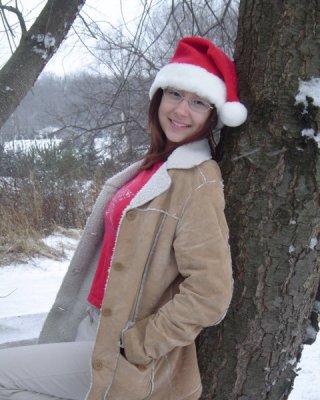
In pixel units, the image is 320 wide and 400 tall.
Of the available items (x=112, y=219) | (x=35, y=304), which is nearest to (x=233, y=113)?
(x=112, y=219)

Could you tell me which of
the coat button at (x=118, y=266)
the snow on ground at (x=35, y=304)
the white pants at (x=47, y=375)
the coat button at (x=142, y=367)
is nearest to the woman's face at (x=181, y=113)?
the coat button at (x=118, y=266)

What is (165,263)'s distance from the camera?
1324 millimetres

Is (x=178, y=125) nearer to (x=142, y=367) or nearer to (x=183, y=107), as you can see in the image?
(x=183, y=107)

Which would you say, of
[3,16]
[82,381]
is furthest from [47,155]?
[82,381]

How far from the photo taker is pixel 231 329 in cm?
150

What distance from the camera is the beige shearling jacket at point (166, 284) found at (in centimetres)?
124

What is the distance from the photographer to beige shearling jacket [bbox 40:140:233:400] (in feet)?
4.08

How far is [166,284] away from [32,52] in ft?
6.06

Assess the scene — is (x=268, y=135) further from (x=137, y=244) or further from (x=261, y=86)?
(x=137, y=244)

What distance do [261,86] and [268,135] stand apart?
16 centimetres

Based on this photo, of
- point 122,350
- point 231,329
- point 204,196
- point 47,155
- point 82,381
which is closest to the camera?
point 204,196

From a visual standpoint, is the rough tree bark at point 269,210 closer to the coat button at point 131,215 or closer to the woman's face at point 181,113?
the woman's face at point 181,113

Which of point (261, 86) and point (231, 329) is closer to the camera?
point (261, 86)

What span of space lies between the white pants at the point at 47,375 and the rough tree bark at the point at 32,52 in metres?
1.49
